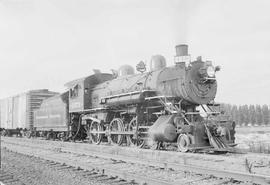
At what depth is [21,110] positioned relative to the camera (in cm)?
2778

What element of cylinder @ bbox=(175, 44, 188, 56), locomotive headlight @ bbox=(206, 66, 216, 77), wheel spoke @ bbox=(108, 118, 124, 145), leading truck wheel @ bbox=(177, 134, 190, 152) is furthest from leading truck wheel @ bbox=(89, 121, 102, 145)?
locomotive headlight @ bbox=(206, 66, 216, 77)

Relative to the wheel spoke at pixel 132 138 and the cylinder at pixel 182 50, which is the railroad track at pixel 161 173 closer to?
the wheel spoke at pixel 132 138

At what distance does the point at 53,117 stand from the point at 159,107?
32.5ft

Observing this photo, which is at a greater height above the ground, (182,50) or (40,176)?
(182,50)

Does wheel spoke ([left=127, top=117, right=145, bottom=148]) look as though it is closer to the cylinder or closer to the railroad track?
the railroad track

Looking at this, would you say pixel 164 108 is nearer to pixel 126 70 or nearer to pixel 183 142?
pixel 183 142

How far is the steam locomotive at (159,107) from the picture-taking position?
11414 mm

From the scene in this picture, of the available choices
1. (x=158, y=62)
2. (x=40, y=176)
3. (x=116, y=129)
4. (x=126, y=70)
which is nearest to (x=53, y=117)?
(x=126, y=70)

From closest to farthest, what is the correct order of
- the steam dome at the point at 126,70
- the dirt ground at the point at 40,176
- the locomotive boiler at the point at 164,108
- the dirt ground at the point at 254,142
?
1. the dirt ground at the point at 40,176
2. the locomotive boiler at the point at 164,108
3. the dirt ground at the point at 254,142
4. the steam dome at the point at 126,70

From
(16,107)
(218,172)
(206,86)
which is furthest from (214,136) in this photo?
(16,107)

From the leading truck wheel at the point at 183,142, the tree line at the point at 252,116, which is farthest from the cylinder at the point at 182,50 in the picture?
the tree line at the point at 252,116

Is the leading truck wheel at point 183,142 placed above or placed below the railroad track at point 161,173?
above

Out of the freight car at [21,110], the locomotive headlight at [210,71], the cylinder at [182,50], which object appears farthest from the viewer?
the freight car at [21,110]

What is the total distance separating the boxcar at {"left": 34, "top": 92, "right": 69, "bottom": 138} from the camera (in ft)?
63.6
